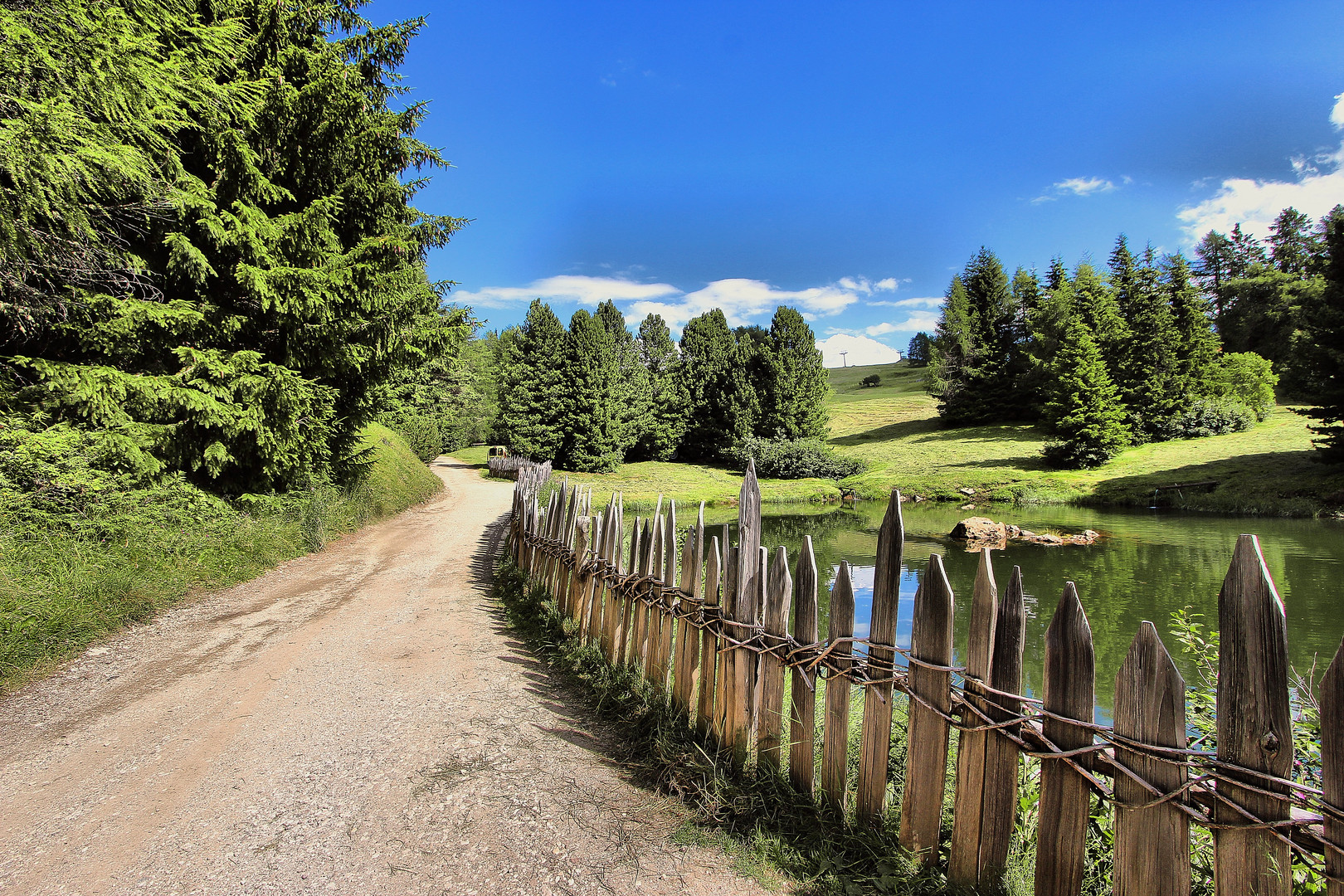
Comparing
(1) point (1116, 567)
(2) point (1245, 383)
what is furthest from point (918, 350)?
(1) point (1116, 567)

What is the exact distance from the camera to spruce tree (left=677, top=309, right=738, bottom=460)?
40.3m

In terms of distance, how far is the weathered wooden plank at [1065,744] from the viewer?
1934 millimetres

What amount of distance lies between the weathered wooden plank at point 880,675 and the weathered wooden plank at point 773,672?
515mm

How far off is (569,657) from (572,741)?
1.49 m

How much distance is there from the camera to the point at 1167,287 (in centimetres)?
3884

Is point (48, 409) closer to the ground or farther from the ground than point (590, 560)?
farther from the ground

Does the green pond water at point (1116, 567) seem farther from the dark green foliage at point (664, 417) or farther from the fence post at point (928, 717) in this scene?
the dark green foliage at point (664, 417)

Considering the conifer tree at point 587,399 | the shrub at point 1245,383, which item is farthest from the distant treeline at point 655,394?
the shrub at point 1245,383

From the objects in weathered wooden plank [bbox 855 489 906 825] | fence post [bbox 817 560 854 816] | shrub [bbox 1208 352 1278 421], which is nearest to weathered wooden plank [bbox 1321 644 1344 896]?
weathered wooden plank [bbox 855 489 906 825]

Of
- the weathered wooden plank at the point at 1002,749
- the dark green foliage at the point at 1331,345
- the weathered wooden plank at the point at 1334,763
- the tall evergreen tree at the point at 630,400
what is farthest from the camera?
the tall evergreen tree at the point at 630,400

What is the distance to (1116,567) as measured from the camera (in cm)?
1300

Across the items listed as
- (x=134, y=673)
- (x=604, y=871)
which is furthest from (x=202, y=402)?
(x=604, y=871)

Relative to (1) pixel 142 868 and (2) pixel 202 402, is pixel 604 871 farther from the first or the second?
(2) pixel 202 402

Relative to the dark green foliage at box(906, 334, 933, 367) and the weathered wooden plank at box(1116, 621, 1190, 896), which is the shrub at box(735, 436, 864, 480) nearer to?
the weathered wooden plank at box(1116, 621, 1190, 896)
